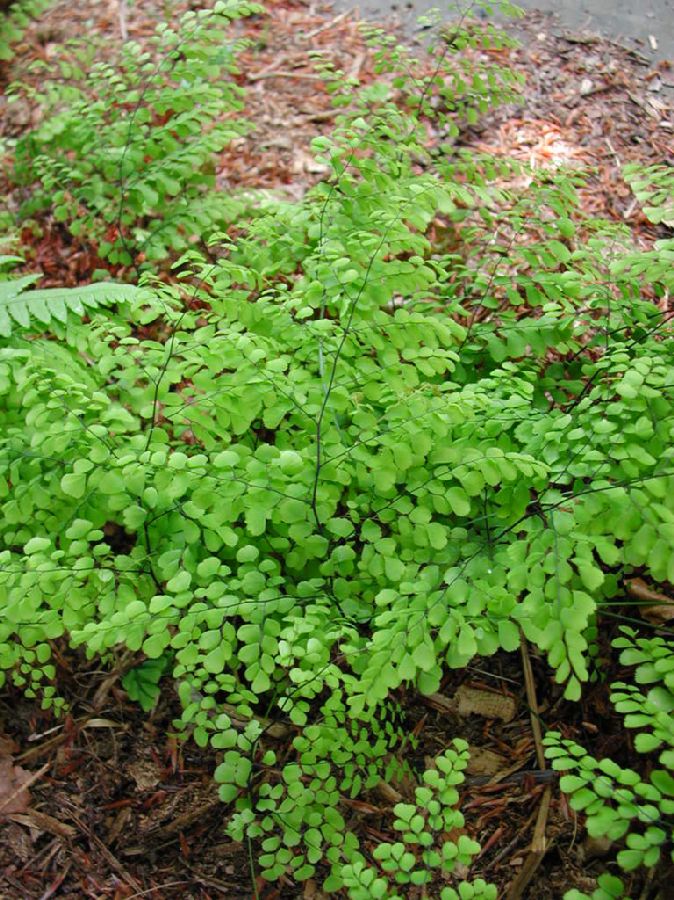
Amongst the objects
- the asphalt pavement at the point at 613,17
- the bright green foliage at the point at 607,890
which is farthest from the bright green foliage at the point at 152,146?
the bright green foliage at the point at 607,890

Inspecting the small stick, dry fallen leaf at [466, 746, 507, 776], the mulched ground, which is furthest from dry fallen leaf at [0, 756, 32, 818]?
the small stick

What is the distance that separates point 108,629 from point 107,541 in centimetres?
111

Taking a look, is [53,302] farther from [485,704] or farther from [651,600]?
[651,600]

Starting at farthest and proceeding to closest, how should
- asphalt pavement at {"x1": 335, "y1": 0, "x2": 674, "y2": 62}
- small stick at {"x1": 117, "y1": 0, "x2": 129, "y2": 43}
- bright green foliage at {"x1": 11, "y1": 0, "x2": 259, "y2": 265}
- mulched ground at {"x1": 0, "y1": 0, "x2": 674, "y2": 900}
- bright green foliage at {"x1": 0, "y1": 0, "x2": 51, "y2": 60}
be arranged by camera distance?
small stick at {"x1": 117, "y1": 0, "x2": 129, "y2": 43}, bright green foliage at {"x1": 0, "y1": 0, "x2": 51, "y2": 60}, asphalt pavement at {"x1": 335, "y1": 0, "x2": 674, "y2": 62}, bright green foliage at {"x1": 11, "y1": 0, "x2": 259, "y2": 265}, mulched ground at {"x1": 0, "y1": 0, "x2": 674, "y2": 900}

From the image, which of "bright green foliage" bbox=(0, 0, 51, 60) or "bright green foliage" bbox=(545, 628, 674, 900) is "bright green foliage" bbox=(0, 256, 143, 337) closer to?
"bright green foliage" bbox=(545, 628, 674, 900)

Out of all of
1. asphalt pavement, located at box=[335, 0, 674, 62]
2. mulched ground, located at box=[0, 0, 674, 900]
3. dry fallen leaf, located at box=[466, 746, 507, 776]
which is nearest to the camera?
mulched ground, located at box=[0, 0, 674, 900]

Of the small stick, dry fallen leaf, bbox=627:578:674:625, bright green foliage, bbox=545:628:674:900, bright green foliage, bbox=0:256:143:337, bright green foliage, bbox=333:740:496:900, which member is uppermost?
the small stick

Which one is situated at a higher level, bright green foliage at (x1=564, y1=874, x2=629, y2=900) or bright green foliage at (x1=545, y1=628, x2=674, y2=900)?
bright green foliage at (x1=545, y1=628, x2=674, y2=900)

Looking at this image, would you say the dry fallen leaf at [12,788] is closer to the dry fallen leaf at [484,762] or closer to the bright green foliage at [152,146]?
the dry fallen leaf at [484,762]

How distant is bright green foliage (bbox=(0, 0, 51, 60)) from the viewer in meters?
4.72

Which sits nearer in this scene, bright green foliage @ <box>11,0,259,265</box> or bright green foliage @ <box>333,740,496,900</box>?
bright green foliage @ <box>333,740,496,900</box>

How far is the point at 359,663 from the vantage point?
2006mm

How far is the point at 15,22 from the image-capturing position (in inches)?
195

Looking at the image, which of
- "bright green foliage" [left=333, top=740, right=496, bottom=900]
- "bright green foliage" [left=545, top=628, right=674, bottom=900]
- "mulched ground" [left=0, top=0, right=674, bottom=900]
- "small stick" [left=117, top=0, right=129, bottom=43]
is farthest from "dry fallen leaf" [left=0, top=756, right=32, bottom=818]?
"small stick" [left=117, top=0, right=129, bottom=43]
